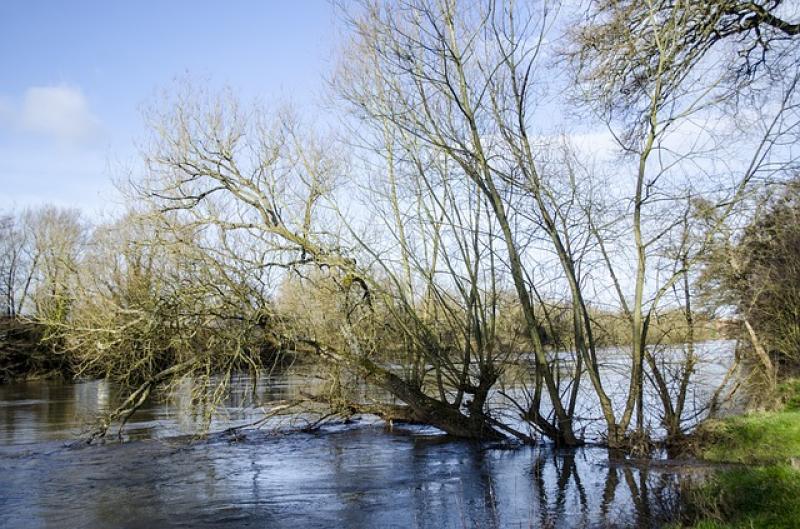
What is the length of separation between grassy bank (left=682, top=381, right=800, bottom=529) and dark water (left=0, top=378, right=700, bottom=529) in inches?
29.2

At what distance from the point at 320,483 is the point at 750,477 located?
6594 mm

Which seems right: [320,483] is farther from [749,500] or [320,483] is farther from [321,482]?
[749,500]

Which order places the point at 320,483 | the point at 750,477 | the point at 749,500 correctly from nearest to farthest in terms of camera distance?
the point at 749,500 < the point at 750,477 < the point at 320,483

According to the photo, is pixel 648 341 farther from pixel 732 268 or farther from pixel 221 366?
pixel 221 366

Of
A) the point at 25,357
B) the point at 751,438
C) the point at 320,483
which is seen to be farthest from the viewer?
the point at 25,357

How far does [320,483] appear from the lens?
40.0 feet

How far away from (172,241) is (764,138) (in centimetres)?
1129

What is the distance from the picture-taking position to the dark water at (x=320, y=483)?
9.80 metres

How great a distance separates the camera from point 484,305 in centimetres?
1603

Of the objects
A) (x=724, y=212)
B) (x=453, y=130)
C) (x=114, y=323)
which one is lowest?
(x=114, y=323)

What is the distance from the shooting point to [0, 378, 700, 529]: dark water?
9.80 meters

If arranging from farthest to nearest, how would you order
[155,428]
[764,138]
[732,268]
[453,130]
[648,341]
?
[155,428] < [732,268] < [453,130] < [648,341] < [764,138]

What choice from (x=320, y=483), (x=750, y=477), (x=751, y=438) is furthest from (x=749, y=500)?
(x=320, y=483)

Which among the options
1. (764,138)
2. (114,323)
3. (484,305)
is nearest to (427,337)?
(484,305)
